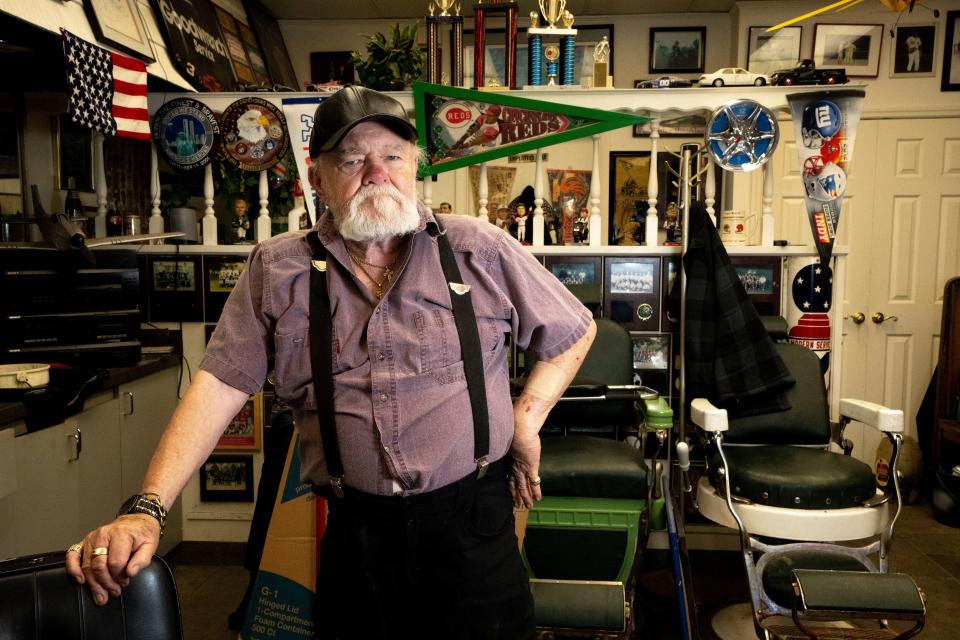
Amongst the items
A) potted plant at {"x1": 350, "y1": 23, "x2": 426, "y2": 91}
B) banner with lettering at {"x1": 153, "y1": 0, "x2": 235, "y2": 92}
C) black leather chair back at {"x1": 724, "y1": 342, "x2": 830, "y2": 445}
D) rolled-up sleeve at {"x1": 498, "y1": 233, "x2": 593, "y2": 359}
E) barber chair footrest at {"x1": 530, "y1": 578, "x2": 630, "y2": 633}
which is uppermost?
banner with lettering at {"x1": 153, "y1": 0, "x2": 235, "y2": 92}

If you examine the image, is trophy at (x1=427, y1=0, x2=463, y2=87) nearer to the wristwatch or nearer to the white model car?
the white model car

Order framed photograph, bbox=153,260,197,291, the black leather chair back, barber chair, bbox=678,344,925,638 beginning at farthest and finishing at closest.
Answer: framed photograph, bbox=153,260,197,291 < the black leather chair back < barber chair, bbox=678,344,925,638

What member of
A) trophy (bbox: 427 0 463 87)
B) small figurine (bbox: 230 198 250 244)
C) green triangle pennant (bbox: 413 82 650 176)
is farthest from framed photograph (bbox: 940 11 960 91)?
small figurine (bbox: 230 198 250 244)

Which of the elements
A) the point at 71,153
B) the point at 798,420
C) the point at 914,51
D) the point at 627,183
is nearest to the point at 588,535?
the point at 798,420

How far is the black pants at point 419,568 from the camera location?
5.18 feet

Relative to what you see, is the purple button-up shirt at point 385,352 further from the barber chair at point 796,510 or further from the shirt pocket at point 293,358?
the barber chair at point 796,510

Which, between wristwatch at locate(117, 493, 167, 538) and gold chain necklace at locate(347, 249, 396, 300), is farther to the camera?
gold chain necklace at locate(347, 249, 396, 300)

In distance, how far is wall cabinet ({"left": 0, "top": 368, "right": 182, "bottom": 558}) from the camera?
2.51m

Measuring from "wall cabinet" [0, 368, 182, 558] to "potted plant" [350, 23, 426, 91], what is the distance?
174 centimetres

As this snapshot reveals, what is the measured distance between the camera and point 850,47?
18.1 ft

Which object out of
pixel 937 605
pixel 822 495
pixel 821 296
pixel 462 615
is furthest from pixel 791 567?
pixel 462 615

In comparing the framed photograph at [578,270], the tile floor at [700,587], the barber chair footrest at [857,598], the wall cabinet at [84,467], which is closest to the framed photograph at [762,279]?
the framed photograph at [578,270]

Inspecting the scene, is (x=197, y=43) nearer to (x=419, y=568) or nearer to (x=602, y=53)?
(x=602, y=53)

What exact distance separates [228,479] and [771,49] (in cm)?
477
